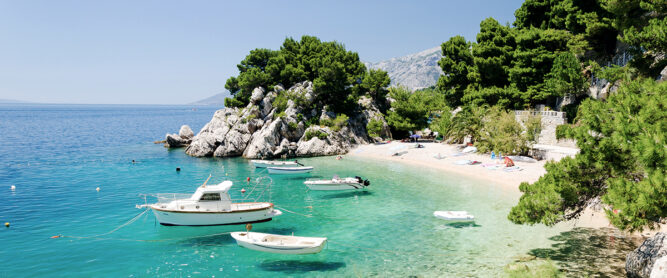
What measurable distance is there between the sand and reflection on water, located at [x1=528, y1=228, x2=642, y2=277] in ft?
4.67

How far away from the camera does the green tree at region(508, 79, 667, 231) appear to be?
1077 cm

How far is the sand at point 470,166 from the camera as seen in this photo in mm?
25408

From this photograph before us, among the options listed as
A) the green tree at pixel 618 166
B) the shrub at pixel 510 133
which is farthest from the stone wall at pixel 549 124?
the green tree at pixel 618 166

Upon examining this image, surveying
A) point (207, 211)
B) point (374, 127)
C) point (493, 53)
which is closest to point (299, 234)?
point (207, 211)

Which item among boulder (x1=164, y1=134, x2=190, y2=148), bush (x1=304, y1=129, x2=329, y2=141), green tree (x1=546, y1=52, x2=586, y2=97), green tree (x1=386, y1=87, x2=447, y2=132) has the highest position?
green tree (x1=546, y1=52, x2=586, y2=97)

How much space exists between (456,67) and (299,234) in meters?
52.5

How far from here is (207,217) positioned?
25.7 meters

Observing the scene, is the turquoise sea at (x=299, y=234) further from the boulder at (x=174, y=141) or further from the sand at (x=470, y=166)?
the boulder at (x=174, y=141)

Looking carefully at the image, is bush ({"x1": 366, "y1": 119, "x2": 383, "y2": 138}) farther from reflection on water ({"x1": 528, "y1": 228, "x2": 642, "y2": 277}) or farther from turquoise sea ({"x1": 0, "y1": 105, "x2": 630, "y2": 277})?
reflection on water ({"x1": 528, "y1": 228, "x2": 642, "y2": 277})

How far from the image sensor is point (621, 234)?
21750 mm

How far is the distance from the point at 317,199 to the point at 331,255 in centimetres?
1342

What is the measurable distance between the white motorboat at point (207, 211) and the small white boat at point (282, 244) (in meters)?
4.71

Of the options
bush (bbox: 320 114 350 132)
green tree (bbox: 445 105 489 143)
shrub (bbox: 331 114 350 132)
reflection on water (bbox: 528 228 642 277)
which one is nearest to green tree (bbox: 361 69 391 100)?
shrub (bbox: 331 114 350 132)

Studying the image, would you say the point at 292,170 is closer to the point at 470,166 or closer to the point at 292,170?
the point at 292,170
